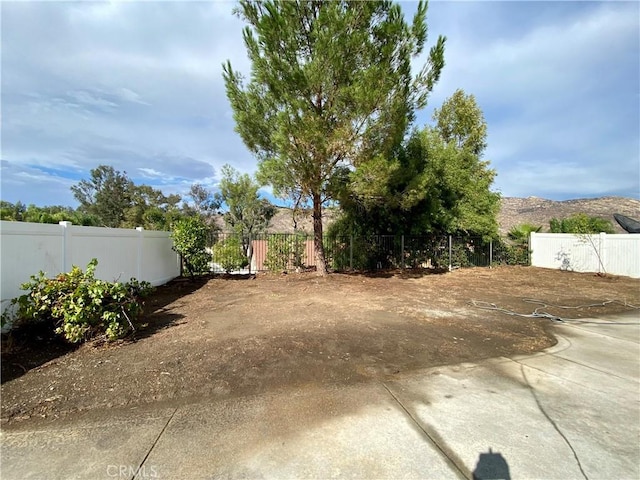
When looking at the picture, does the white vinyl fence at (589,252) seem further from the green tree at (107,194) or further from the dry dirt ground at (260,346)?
the green tree at (107,194)

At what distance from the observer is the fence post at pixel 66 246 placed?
5.80 m

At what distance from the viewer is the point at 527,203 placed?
37.4 meters

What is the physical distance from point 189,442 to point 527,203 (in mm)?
43194

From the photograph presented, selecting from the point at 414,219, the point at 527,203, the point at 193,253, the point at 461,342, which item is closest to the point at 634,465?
the point at 461,342

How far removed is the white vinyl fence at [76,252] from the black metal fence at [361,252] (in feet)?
8.89

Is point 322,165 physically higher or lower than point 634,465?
higher

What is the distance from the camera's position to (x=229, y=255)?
39.6 ft

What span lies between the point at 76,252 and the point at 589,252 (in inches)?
678

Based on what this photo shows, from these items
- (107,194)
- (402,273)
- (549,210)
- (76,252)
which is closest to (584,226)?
(402,273)

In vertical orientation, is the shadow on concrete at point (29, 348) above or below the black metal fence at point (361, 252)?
below

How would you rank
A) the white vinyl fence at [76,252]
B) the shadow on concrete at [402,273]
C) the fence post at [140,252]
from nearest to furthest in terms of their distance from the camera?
the white vinyl fence at [76,252] → the fence post at [140,252] → the shadow on concrete at [402,273]

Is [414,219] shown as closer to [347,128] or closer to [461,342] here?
[347,128]

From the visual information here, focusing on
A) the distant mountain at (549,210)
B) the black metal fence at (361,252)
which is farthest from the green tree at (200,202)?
the black metal fence at (361,252)

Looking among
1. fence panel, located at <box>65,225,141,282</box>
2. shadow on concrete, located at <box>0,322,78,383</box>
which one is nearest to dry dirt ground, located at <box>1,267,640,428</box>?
shadow on concrete, located at <box>0,322,78,383</box>
